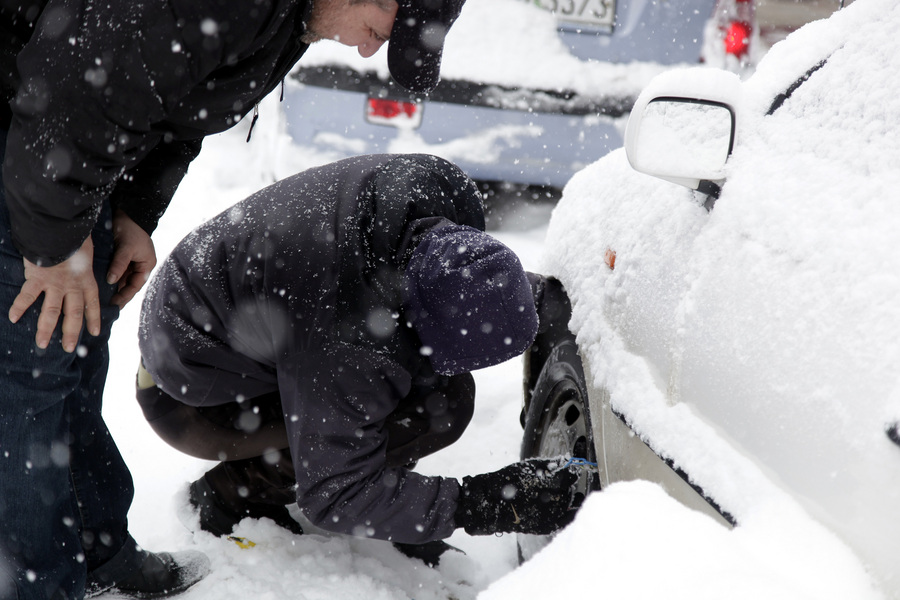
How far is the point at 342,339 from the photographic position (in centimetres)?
172

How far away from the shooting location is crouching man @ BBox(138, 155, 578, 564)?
172 centimetres

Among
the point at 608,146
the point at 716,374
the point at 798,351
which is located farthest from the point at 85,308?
the point at 608,146

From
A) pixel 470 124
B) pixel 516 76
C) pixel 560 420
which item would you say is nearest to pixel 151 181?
pixel 560 420

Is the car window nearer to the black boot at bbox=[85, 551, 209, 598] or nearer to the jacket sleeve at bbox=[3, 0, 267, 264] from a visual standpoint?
the jacket sleeve at bbox=[3, 0, 267, 264]

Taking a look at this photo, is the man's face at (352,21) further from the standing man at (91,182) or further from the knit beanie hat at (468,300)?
the knit beanie hat at (468,300)

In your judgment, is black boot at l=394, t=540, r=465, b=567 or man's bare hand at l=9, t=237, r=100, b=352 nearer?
man's bare hand at l=9, t=237, r=100, b=352

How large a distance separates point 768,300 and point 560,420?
991 millimetres

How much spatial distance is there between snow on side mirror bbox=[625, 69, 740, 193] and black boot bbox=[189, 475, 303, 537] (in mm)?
1675

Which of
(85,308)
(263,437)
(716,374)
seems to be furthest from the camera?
(263,437)

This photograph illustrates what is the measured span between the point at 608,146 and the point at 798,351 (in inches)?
124

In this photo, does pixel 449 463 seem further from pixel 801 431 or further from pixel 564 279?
pixel 801 431

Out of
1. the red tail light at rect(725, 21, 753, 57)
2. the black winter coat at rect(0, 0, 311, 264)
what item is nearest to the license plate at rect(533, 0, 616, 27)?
the red tail light at rect(725, 21, 753, 57)

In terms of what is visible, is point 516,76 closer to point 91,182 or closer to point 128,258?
point 128,258

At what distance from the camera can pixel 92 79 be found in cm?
130
